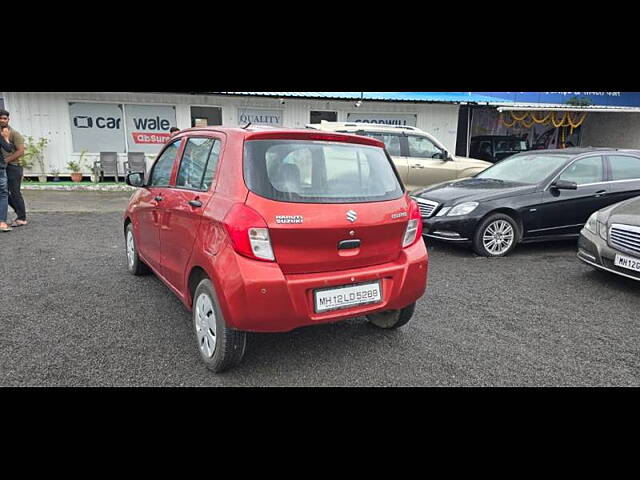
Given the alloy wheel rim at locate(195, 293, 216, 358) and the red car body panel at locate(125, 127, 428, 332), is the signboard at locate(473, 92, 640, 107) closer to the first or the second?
the red car body panel at locate(125, 127, 428, 332)

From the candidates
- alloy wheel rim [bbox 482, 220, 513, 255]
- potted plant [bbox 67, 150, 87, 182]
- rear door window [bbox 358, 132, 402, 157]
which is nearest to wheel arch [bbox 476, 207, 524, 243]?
alloy wheel rim [bbox 482, 220, 513, 255]

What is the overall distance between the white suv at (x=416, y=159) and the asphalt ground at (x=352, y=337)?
441cm

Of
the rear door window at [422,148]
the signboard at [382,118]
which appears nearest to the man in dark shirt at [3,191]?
the rear door window at [422,148]

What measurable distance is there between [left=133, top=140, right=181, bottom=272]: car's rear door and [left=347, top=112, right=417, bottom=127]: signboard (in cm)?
1145

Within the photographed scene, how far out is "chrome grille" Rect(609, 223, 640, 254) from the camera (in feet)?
15.2

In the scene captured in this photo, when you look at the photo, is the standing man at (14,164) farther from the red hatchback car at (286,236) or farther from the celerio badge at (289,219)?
the celerio badge at (289,219)

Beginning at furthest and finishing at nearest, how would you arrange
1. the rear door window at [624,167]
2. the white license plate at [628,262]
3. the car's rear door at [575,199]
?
the rear door window at [624,167]
the car's rear door at [575,199]
the white license plate at [628,262]

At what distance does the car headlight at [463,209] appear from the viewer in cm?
613

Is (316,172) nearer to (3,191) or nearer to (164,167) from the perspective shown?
(164,167)

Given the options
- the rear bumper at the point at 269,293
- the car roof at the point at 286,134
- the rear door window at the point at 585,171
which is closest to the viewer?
the rear bumper at the point at 269,293

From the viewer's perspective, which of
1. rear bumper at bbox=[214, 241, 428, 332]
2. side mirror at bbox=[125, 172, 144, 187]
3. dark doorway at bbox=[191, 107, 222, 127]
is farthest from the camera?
dark doorway at bbox=[191, 107, 222, 127]

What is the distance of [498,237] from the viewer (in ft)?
20.4

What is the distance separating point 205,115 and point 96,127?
334cm

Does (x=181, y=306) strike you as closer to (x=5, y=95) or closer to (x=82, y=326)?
(x=82, y=326)
